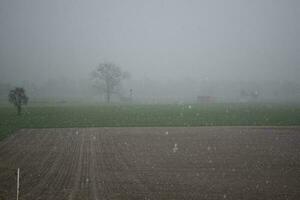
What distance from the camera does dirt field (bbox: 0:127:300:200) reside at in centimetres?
1068

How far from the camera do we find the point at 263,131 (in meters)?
26.5

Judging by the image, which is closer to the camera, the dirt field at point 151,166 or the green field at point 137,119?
the dirt field at point 151,166

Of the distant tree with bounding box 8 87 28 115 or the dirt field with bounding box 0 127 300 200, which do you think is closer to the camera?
the dirt field with bounding box 0 127 300 200

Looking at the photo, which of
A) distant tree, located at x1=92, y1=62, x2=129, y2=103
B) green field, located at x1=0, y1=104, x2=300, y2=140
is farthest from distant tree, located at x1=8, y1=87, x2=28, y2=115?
distant tree, located at x1=92, y1=62, x2=129, y2=103

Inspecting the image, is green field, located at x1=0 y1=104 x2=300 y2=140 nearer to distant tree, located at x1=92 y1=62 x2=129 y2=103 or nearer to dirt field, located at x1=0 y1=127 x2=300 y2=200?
dirt field, located at x1=0 y1=127 x2=300 y2=200

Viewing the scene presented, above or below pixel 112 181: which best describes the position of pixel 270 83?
above

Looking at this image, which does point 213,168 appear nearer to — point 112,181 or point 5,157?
point 112,181

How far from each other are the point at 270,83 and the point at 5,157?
500ft

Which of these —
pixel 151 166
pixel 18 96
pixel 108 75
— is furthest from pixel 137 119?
pixel 108 75

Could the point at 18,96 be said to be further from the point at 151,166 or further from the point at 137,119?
the point at 151,166

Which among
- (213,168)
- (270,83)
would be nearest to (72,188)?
(213,168)

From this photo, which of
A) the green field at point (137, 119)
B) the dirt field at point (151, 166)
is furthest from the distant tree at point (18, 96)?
the dirt field at point (151, 166)

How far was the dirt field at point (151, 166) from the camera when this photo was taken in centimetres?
1068

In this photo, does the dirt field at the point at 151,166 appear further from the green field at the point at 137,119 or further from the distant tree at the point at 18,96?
the distant tree at the point at 18,96
